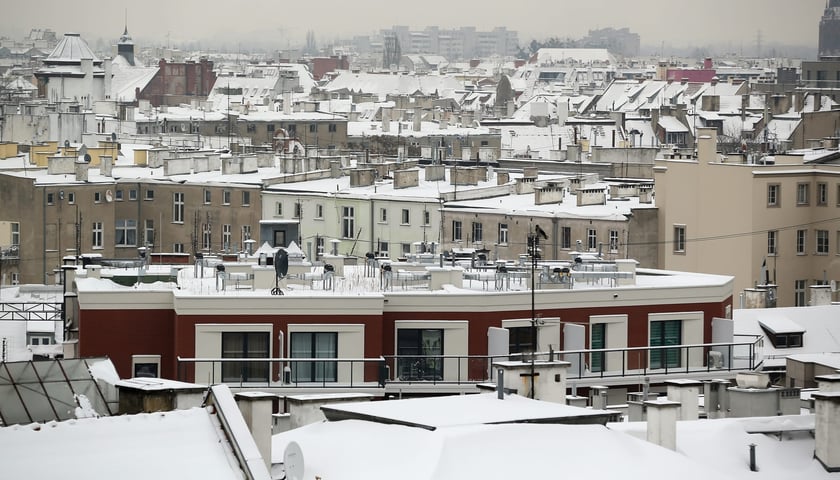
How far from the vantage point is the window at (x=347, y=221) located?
151 feet

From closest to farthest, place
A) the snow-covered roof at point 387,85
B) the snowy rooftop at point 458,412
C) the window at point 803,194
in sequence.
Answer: the snowy rooftop at point 458,412, the window at point 803,194, the snow-covered roof at point 387,85

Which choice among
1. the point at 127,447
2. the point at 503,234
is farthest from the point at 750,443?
the point at 503,234

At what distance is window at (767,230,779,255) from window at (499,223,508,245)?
588cm

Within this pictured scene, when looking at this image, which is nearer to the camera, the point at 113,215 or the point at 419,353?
the point at 419,353

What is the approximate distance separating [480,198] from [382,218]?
226 centimetres

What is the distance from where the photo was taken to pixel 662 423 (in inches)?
571

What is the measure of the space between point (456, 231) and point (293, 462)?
1277 inches

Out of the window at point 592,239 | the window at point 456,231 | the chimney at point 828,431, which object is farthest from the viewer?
the window at point 456,231

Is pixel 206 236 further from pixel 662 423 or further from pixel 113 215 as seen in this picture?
pixel 662 423

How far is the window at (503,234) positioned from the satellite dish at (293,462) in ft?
103

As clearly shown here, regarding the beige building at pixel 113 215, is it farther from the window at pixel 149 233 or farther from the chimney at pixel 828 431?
the chimney at pixel 828 431

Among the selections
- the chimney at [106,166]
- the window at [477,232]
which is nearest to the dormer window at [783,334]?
the window at [477,232]

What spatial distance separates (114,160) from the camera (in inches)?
2160

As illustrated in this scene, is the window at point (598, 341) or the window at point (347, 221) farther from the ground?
the window at point (347, 221)
